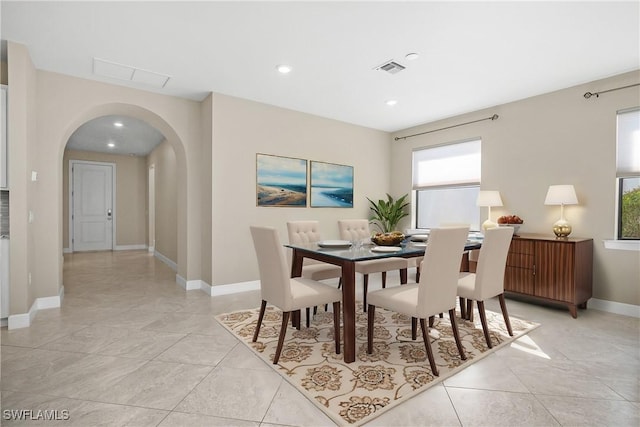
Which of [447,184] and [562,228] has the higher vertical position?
[447,184]

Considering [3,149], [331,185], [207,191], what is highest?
[3,149]

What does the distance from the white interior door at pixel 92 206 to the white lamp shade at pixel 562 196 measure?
9.14m

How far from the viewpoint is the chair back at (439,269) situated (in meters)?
2.04

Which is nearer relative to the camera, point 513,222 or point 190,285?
point 513,222

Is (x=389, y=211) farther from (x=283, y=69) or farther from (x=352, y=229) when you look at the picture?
(x=283, y=69)

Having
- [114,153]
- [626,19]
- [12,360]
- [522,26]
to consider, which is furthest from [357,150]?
[114,153]

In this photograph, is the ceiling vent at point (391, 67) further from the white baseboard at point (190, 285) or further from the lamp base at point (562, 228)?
the white baseboard at point (190, 285)

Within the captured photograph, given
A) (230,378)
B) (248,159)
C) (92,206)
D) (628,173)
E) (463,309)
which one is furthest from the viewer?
(92,206)

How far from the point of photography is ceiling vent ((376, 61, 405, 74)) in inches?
123

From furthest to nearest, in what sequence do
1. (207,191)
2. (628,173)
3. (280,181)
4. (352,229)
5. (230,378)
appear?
(280,181) < (207,191) < (352,229) < (628,173) < (230,378)

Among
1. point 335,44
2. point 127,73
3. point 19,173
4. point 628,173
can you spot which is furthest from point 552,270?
point 19,173

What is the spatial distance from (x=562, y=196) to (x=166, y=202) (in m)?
6.25

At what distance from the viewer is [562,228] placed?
11.3 feet

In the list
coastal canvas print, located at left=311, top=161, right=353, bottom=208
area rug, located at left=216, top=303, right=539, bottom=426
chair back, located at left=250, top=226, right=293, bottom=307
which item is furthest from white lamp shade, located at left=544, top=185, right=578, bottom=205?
chair back, located at left=250, top=226, right=293, bottom=307
